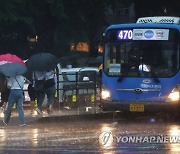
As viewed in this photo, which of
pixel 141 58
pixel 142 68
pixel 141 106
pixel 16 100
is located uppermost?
pixel 141 58

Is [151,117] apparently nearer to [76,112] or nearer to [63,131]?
[76,112]

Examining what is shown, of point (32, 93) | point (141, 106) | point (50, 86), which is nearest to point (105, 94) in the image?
point (141, 106)

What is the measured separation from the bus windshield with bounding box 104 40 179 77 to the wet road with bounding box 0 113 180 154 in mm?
1557

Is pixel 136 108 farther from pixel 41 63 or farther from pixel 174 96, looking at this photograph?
pixel 41 63

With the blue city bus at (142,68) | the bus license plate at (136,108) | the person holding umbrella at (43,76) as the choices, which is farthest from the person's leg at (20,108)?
the bus license plate at (136,108)

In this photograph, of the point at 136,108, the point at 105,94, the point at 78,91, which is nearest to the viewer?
the point at 136,108

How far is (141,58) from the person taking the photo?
1670cm

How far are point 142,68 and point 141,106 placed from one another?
1159mm

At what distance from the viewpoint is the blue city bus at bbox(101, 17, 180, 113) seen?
16.4 meters

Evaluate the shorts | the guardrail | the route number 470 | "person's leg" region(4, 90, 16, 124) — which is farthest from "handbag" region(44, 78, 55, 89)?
the route number 470

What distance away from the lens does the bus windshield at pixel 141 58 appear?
1642 cm

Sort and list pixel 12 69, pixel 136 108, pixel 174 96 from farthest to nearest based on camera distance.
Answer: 1. pixel 136 108
2. pixel 174 96
3. pixel 12 69

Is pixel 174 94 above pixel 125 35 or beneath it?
beneath

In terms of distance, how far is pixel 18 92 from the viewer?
15.5m
